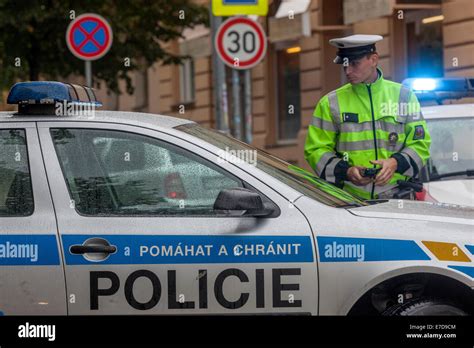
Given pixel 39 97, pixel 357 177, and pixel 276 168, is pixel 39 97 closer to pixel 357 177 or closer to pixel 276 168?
pixel 276 168

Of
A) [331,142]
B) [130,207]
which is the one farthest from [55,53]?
[130,207]

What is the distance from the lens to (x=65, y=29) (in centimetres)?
1955

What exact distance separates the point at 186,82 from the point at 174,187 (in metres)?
24.2

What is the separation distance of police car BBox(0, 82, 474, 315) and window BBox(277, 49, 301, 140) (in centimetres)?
1844

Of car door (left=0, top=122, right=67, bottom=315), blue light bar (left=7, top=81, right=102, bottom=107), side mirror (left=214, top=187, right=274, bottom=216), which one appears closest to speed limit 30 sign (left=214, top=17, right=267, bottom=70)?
blue light bar (left=7, top=81, right=102, bottom=107)

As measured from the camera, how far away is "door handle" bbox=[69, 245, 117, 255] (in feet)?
18.8

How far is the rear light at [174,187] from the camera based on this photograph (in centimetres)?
591

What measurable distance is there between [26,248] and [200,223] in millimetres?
788

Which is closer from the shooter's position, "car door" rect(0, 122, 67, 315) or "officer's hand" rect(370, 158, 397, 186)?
"car door" rect(0, 122, 67, 315)

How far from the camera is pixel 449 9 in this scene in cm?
1912

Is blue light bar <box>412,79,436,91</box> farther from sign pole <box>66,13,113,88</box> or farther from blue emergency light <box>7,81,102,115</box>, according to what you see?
sign pole <box>66,13,113,88</box>

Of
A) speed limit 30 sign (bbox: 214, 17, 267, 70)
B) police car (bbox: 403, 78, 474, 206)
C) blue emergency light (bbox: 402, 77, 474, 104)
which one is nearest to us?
police car (bbox: 403, 78, 474, 206)

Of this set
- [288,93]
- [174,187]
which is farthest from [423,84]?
[288,93]

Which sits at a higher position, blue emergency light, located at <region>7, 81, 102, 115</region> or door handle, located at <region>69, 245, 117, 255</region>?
blue emergency light, located at <region>7, 81, 102, 115</region>
